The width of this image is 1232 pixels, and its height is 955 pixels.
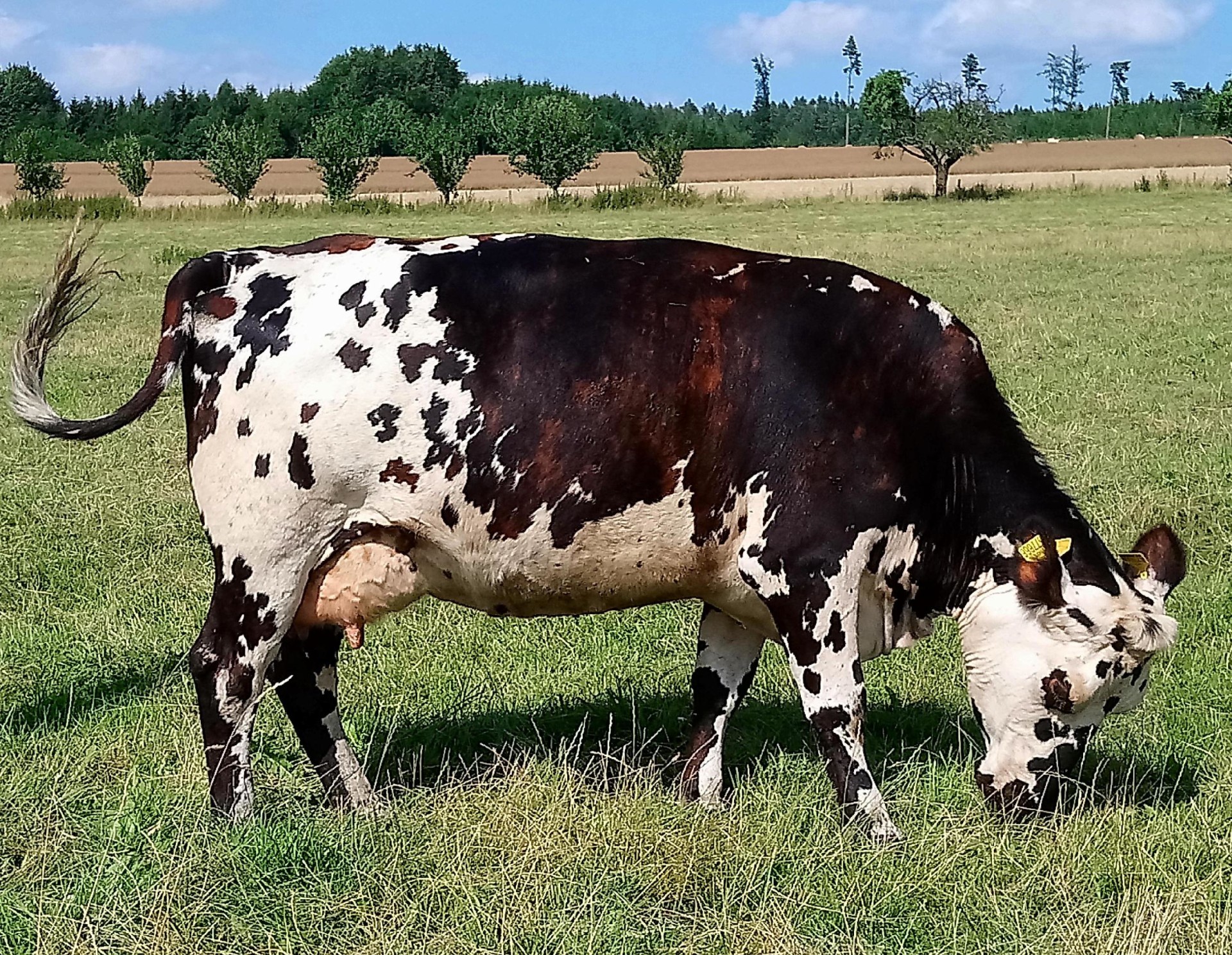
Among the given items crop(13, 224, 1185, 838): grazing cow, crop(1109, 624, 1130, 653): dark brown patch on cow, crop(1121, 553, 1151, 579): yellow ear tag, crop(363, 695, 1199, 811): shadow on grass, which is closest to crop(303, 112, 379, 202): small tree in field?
crop(363, 695, 1199, 811): shadow on grass

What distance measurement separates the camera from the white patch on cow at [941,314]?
511cm

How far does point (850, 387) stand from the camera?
4.93 m

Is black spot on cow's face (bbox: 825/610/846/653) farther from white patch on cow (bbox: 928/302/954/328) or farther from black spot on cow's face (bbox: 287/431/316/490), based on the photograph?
black spot on cow's face (bbox: 287/431/316/490)

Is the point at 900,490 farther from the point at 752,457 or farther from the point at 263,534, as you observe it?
the point at 263,534

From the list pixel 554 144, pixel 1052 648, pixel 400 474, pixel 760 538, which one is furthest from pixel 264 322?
pixel 554 144

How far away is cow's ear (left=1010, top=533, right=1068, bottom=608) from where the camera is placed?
4926 millimetres

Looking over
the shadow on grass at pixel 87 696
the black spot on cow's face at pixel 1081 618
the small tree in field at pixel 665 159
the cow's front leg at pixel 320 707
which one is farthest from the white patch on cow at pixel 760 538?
the small tree in field at pixel 665 159

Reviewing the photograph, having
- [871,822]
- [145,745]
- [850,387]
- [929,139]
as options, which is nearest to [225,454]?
[145,745]

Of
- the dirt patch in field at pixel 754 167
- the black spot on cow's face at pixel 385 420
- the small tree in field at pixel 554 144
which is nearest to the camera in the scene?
the black spot on cow's face at pixel 385 420

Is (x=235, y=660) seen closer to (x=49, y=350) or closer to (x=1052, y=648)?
(x=49, y=350)

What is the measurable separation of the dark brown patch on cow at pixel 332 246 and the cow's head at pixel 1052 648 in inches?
101

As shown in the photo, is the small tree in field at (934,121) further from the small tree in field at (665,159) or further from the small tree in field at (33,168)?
the small tree in field at (33,168)

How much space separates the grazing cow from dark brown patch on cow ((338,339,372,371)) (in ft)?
0.04

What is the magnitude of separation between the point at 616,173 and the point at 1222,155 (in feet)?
118
